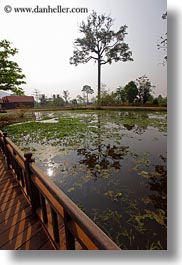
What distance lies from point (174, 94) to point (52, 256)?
4.73 ft

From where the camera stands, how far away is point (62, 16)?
1.34m

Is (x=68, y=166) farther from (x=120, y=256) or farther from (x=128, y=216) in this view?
(x=120, y=256)

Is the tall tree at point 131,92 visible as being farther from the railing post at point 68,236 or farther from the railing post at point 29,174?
the railing post at point 68,236

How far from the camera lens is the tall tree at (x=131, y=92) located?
10499 millimetres

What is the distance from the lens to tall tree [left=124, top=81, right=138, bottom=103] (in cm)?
1050

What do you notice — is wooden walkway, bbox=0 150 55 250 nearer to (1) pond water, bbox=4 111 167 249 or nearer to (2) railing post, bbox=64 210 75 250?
(2) railing post, bbox=64 210 75 250

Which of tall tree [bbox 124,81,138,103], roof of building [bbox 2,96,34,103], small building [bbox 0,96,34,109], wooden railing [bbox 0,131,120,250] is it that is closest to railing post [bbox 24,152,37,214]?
wooden railing [bbox 0,131,120,250]

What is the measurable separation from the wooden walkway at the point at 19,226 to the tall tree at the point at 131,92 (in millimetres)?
9883

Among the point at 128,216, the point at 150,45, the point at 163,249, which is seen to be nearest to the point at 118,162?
the point at 128,216

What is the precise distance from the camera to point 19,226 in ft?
3.94

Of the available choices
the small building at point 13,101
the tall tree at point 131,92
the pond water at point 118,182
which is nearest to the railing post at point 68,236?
the pond water at point 118,182

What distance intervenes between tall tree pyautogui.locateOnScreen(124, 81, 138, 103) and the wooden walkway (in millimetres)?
9883

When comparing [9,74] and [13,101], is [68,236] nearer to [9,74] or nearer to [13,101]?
[9,74]

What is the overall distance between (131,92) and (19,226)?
34.6ft
